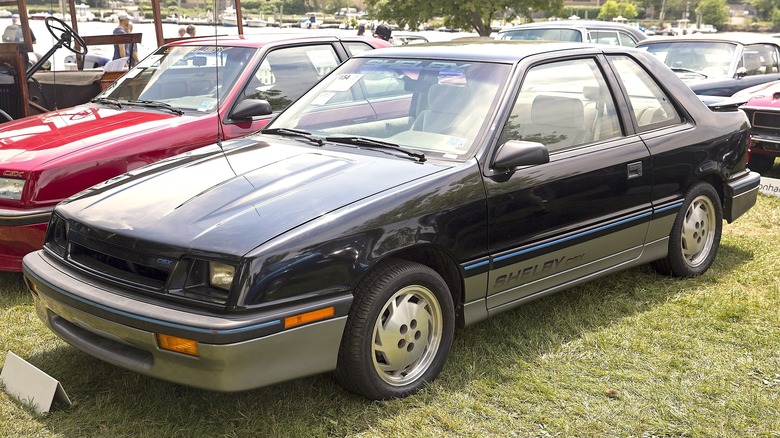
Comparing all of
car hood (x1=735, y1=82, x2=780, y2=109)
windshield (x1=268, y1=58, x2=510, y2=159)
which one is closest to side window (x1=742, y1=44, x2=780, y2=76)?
car hood (x1=735, y1=82, x2=780, y2=109)

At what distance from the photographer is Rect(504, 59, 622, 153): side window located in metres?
4.16

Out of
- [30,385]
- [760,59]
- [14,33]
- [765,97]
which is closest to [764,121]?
[765,97]

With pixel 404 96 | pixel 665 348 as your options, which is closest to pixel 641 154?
pixel 665 348

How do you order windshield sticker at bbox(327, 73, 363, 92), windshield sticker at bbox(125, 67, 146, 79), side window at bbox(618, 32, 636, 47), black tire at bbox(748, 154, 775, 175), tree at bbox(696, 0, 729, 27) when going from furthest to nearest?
tree at bbox(696, 0, 729, 27) < side window at bbox(618, 32, 636, 47) < black tire at bbox(748, 154, 775, 175) < windshield sticker at bbox(125, 67, 146, 79) < windshield sticker at bbox(327, 73, 363, 92)

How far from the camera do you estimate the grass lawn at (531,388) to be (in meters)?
3.42

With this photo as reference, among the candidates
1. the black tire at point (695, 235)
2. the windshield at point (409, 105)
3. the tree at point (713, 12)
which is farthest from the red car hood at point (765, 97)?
the tree at point (713, 12)

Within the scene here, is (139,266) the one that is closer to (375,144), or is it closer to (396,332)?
(396,332)

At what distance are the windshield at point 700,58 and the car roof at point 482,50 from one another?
5599mm

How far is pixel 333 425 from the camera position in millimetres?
3396

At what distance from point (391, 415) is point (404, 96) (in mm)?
1707

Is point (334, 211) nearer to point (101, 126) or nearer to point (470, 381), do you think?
point (470, 381)

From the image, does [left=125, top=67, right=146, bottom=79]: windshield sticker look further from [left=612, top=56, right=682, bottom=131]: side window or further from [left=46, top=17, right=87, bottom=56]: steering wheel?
[left=612, top=56, right=682, bottom=131]: side window

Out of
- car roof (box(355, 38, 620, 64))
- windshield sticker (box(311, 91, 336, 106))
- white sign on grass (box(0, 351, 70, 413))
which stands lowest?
white sign on grass (box(0, 351, 70, 413))

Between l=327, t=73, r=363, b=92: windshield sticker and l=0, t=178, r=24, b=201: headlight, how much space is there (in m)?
1.89
